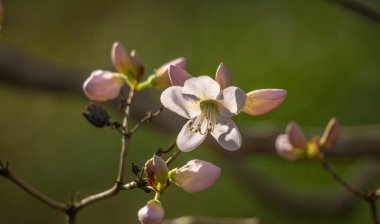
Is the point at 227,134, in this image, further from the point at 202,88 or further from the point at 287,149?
the point at 287,149

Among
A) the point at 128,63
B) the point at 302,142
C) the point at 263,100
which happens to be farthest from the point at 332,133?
the point at 128,63

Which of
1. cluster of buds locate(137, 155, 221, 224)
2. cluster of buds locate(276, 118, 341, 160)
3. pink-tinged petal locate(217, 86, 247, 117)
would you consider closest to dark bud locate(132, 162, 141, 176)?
cluster of buds locate(137, 155, 221, 224)

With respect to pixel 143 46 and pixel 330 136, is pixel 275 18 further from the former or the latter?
pixel 330 136

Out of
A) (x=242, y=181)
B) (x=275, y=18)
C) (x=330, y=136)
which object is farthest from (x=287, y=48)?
(x=330, y=136)

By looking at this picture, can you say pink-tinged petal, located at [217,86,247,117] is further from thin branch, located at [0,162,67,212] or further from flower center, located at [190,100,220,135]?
thin branch, located at [0,162,67,212]

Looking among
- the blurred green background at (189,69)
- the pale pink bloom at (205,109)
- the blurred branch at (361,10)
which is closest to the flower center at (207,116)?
the pale pink bloom at (205,109)

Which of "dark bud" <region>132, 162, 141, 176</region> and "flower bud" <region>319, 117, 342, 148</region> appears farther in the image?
"flower bud" <region>319, 117, 342, 148</region>
